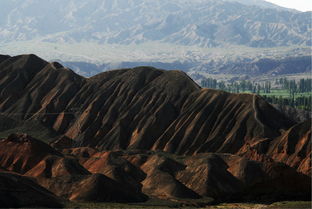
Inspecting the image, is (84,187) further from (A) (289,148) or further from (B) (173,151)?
(A) (289,148)

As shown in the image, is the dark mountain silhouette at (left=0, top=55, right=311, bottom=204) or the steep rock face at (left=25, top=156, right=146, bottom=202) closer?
the steep rock face at (left=25, top=156, right=146, bottom=202)

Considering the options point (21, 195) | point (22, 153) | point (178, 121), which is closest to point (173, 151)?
point (178, 121)

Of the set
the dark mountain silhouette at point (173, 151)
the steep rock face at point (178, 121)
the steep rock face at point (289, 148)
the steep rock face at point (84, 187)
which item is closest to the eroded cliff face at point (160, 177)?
the steep rock face at point (84, 187)

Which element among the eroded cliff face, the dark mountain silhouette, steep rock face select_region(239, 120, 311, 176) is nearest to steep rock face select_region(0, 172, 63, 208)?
the eroded cliff face

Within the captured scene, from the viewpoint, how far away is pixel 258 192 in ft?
452

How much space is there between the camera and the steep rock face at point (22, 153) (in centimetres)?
15138

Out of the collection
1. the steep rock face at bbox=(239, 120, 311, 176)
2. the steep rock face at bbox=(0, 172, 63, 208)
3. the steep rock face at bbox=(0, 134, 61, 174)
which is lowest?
the steep rock face at bbox=(0, 134, 61, 174)

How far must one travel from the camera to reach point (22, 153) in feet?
507

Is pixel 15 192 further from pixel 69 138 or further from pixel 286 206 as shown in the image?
pixel 69 138

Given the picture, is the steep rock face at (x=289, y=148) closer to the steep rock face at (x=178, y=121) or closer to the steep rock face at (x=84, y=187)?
the steep rock face at (x=178, y=121)

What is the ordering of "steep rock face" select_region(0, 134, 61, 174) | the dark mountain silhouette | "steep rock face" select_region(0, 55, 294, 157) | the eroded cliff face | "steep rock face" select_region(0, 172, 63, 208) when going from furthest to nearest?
"steep rock face" select_region(0, 55, 294, 157) → "steep rock face" select_region(0, 134, 61, 174) → the dark mountain silhouette → the eroded cliff face → "steep rock face" select_region(0, 172, 63, 208)

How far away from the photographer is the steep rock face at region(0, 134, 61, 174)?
151 meters

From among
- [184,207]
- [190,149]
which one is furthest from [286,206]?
[190,149]

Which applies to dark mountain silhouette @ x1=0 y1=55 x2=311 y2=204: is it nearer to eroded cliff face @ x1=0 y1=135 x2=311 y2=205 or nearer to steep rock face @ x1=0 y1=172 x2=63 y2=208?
eroded cliff face @ x1=0 y1=135 x2=311 y2=205
